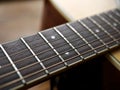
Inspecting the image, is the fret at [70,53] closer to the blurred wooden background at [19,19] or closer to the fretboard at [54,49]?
the fretboard at [54,49]

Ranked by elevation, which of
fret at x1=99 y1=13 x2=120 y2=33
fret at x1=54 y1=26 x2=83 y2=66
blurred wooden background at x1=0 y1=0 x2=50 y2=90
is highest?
fret at x1=99 y1=13 x2=120 y2=33

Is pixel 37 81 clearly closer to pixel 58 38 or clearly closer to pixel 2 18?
pixel 58 38

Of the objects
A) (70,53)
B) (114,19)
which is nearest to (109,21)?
(114,19)

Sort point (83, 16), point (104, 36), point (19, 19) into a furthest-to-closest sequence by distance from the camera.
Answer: point (19, 19)
point (83, 16)
point (104, 36)

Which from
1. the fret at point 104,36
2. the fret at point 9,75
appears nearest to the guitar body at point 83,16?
the fret at point 104,36

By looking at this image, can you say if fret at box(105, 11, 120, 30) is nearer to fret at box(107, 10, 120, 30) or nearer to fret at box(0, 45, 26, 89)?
fret at box(107, 10, 120, 30)

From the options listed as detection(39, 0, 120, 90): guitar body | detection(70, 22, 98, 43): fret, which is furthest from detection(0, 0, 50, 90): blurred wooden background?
detection(70, 22, 98, 43): fret

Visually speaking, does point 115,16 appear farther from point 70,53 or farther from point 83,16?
point 70,53

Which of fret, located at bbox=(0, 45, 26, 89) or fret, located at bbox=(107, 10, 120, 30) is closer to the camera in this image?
fret, located at bbox=(0, 45, 26, 89)
